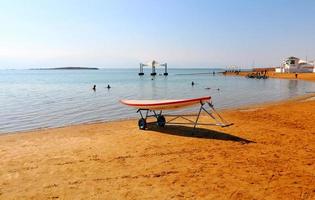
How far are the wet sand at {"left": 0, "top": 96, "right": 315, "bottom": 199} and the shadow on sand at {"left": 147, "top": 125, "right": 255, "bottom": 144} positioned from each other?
0.04 m

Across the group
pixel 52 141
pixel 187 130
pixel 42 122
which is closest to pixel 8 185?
pixel 52 141

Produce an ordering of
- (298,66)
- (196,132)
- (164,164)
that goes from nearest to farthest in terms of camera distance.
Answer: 1. (164,164)
2. (196,132)
3. (298,66)

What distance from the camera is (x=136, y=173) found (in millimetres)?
7996

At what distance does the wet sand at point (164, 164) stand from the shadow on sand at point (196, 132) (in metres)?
0.04

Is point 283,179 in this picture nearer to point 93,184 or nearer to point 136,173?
point 136,173

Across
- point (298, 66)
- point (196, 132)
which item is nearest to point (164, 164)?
point (196, 132)

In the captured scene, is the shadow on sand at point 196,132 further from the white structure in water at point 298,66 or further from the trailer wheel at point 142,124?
the white structure in water at point 298,66

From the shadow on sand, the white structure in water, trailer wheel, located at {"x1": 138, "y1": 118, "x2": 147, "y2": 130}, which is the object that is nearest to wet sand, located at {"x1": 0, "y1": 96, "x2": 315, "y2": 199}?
the shadow on sand

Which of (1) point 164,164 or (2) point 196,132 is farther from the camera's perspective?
(2) point 196,132

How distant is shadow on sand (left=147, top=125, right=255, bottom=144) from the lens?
1193 cm

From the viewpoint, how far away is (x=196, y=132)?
13258mm

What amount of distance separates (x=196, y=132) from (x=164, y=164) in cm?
478

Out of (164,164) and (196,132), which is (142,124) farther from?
(164,164)

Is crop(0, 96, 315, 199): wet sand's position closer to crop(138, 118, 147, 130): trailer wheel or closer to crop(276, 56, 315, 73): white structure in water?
crop(138, 118, 147, 130): trailer wheel
